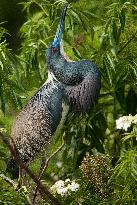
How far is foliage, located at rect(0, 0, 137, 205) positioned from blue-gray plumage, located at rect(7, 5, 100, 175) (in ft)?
0.27

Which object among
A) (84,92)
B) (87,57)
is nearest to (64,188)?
(84,92)

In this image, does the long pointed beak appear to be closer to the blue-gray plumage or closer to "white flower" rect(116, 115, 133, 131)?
the blue-gray plumage

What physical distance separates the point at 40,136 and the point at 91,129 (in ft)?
1.83

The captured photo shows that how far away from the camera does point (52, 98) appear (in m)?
2.92

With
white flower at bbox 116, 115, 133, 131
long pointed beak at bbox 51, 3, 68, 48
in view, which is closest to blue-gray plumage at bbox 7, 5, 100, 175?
long pointed beak at bbox 51, 3, 68, 48

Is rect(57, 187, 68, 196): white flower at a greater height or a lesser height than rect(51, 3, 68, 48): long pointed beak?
lesser

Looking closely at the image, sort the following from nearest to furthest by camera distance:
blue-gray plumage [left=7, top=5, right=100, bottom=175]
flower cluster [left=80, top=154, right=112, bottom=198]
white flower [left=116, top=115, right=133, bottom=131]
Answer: white flower [left=116, top=115, right=133, bottom=131]
flower cluster [left=80, top=154, right=112, bottom=198]
blue-gray plumage [left=7, top=5, right=100, bottom=175]

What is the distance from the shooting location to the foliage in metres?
2.99

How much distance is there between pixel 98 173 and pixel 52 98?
0.54 metres

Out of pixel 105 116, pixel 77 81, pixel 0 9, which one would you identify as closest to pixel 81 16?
pixel 77 81

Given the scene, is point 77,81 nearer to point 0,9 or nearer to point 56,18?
point 56,18

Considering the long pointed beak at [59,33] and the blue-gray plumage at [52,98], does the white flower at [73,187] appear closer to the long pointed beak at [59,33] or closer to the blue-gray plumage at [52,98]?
the blue-gray plumage at [52,98]

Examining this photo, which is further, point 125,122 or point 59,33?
point 59,33

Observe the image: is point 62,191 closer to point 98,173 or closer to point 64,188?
point 64,188
